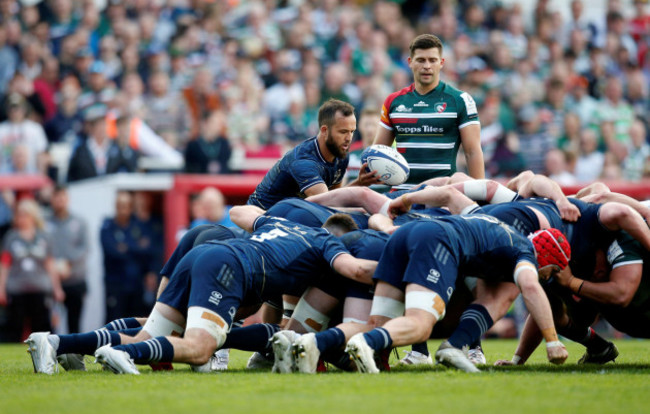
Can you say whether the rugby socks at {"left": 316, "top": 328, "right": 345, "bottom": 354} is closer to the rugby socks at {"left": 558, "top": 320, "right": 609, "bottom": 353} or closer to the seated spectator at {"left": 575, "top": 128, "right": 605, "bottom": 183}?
the rugby socks at {"left": 558, "top": 320, "right": 609, "bottom": 353}

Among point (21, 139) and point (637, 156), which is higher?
point (21, 139)

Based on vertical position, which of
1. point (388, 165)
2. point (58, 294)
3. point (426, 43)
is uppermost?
point (426, 43)

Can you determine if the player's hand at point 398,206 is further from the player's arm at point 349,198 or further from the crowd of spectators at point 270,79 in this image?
the crowd of spectators at point 270,79

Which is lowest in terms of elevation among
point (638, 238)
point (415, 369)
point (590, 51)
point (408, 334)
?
point (415, 369)

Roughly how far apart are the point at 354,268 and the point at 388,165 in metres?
1.76

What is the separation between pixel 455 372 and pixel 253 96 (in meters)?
9.26

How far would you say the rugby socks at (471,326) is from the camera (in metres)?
6.57

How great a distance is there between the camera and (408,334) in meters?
6.37

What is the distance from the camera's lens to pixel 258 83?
15617 millimetres

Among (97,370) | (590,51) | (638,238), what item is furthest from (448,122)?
(590,51)

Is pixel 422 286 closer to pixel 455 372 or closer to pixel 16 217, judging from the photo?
pixel 455 372

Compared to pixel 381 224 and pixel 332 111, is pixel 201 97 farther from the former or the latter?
pixel 381 224

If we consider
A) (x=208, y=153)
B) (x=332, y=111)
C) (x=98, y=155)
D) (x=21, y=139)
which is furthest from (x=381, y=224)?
(x=21, y=139)

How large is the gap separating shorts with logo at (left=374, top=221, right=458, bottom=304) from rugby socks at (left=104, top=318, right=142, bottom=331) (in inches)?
88.6
